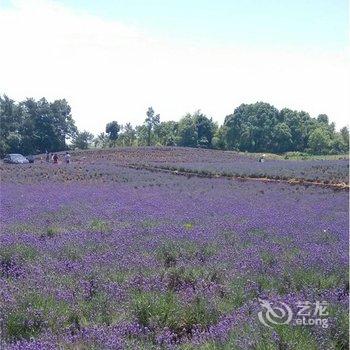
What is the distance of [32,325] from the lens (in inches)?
171

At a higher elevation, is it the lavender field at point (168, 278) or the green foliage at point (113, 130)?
the green foliage at point (113, 130)

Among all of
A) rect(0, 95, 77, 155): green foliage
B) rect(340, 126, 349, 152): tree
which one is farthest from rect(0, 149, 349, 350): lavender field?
rect(340, 126, 349, 152): tree

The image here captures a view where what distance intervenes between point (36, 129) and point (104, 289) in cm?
6119

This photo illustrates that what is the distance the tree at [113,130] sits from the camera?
7462cm

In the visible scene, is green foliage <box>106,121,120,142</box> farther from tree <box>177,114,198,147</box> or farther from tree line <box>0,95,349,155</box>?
tree <box>177,114,198,147</box>

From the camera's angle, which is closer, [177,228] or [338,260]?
[338,260]

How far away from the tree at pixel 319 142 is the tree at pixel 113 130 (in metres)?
28.1

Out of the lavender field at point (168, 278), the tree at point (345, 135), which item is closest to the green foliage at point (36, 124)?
the tree at point (345, 135)

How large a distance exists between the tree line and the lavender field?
54444 millimetres

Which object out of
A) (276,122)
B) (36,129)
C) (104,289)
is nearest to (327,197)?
(104,289)

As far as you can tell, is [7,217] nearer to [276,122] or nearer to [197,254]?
[197,254]

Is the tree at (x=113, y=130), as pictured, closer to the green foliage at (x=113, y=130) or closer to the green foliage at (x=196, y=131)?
the green foliage at (x=113, y=130)

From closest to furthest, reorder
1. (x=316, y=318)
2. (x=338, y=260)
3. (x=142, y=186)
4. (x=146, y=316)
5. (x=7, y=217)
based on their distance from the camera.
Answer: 1. (x=316, y=318)
2. (x=146, y=316)
3. (x=338, y=260)
4. (x=7, y=217)
5. (x=142, y=186)

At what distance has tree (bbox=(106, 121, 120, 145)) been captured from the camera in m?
74.6
